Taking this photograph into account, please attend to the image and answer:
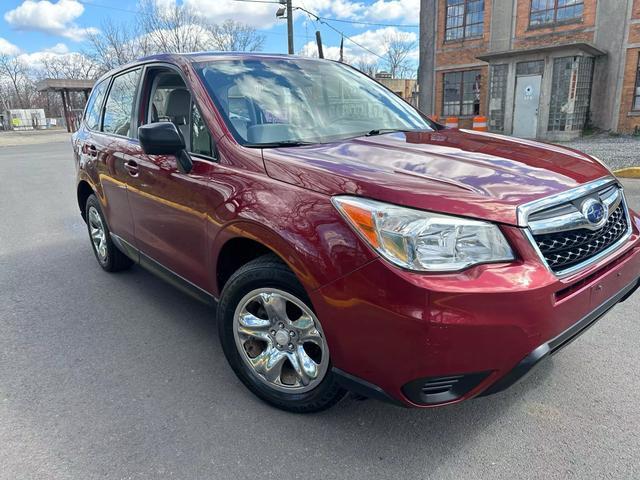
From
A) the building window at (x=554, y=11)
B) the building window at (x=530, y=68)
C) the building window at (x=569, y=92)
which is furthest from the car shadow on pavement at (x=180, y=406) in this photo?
the building window at (x=554, y=11)

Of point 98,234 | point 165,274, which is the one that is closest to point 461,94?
point 98,234

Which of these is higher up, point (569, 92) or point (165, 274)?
point (569, 92)

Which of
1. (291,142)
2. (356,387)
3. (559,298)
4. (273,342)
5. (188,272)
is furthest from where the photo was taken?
(188,272)

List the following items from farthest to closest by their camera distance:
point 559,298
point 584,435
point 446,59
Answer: point 446,59, point 584,435, point 559,298

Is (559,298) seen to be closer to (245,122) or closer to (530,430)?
(530,430)

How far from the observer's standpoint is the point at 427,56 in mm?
23594

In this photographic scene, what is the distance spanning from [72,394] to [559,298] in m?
2.55

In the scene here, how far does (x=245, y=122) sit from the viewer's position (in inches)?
109

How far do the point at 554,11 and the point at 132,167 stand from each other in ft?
68.7

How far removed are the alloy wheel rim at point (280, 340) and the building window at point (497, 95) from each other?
1993 centimetres

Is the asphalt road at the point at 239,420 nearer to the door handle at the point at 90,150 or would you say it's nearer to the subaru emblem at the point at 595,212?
the subaru emblem at the point at 595,212

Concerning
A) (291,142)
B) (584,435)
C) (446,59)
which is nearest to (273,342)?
(291,142)

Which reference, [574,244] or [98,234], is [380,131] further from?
[98,234]

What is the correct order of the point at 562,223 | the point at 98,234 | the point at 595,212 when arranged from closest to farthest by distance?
the point at 562,223, the point at 595,212, the point at 98,234
